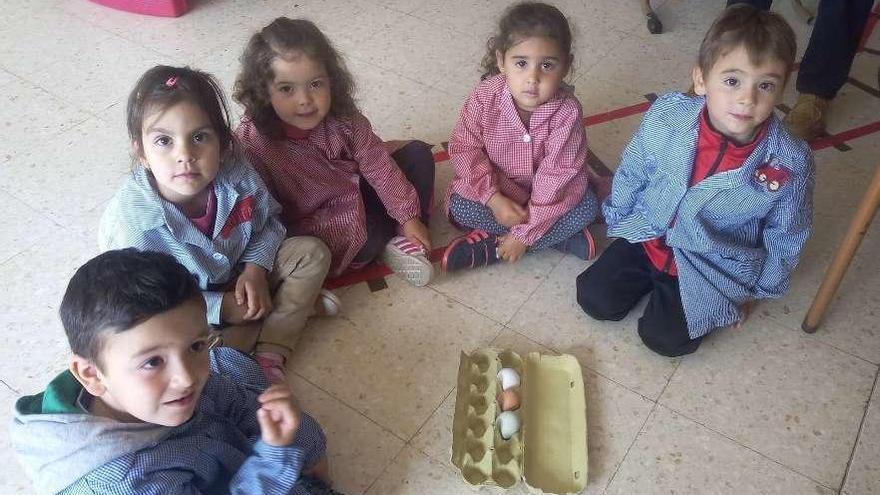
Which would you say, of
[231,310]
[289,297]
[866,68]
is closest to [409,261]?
[289,297]

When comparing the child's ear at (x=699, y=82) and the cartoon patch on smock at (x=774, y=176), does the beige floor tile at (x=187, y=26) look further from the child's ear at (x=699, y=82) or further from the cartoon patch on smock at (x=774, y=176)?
the cartoon patch on smock at (x=774, y=176)

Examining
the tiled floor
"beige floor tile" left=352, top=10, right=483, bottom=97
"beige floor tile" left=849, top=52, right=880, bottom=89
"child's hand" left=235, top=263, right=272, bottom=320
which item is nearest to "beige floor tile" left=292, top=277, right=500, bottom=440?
the tiled floor

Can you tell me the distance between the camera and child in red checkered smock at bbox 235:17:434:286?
1.19 m

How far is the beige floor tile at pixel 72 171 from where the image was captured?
4.90 feet

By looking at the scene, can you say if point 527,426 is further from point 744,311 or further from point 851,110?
point 851,110

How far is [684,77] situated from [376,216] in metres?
1.02

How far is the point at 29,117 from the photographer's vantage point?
174 centimetres

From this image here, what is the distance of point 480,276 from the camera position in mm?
1383

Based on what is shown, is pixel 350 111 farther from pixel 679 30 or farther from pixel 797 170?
pixel 679 30

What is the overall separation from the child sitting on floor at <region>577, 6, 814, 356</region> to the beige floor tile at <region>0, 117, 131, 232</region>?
41.0 inches

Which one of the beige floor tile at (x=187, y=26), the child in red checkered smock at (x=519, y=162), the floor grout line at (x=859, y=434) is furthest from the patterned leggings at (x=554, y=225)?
the beige floor tile at (x=187, y=26)

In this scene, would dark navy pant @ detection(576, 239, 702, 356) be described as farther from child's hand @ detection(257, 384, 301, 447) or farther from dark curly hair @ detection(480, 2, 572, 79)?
child's hand @ detection(257, 384, 301, 447)

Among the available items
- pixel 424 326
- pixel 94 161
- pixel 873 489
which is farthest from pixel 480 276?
pixel 94 161

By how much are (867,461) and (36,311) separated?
1.42m
